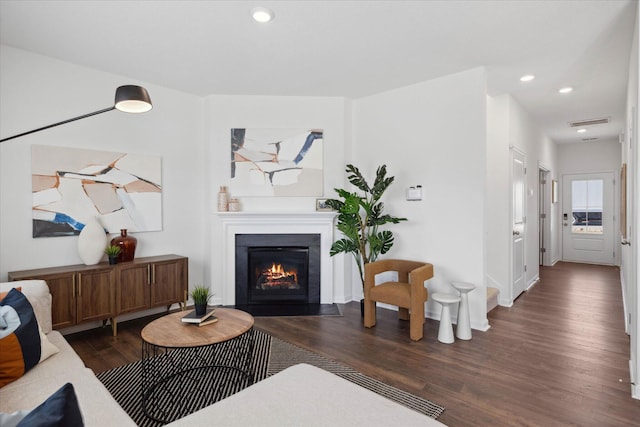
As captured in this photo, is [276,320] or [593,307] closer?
[276,320]

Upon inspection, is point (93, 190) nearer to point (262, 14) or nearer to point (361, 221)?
point (262, 14)

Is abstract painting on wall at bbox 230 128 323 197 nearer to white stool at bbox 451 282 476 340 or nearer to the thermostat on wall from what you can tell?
the thermostat on wall

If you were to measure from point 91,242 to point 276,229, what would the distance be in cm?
201

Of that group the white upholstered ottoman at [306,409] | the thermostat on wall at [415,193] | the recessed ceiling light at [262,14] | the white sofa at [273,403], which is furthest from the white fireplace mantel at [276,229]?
the white upholstered ottoman at [306,409]

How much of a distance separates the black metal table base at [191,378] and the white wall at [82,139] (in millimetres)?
1605

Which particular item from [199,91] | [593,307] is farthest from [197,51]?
[593,307]

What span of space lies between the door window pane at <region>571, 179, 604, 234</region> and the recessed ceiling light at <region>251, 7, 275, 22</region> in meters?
8.04

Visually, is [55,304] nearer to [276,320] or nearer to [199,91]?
[276,320]

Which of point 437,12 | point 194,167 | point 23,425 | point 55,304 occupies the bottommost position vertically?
point 55,304

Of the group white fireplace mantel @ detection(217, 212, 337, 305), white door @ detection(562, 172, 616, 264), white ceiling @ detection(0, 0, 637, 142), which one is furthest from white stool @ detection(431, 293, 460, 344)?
white door @ detection(562, 172, 616, 264)

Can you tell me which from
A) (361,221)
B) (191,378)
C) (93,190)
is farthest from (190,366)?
(361,221)

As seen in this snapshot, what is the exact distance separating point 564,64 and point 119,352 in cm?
509

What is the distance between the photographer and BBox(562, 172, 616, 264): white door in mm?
7391

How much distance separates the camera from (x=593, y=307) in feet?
14.3
